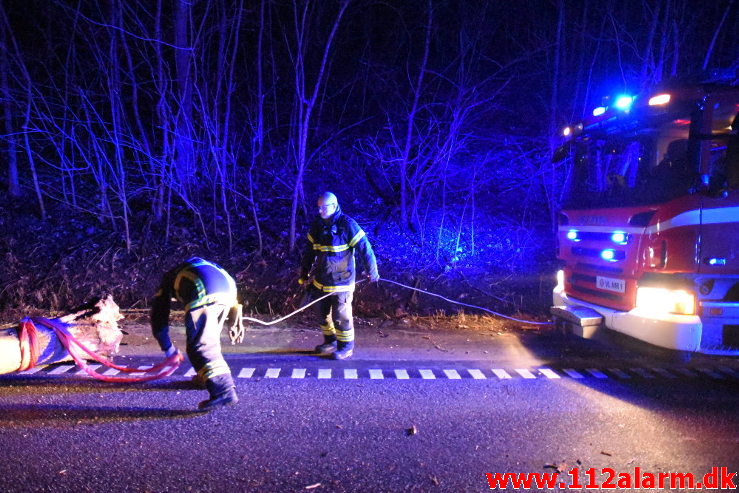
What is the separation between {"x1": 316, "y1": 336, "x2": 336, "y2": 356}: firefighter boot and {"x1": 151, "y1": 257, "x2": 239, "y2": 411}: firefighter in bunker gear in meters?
1.87

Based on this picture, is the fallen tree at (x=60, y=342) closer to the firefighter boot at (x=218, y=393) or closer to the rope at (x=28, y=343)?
the rope at (x=28, y=343)

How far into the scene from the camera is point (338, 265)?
5812 millimetres

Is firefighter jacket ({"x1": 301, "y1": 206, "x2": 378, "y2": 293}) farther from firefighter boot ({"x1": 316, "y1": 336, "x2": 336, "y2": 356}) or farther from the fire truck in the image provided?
the fire truck

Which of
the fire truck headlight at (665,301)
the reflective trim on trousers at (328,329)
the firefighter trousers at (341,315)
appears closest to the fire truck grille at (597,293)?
the fire truck headlight at (665,301)

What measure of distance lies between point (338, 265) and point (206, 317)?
2069 millimetres

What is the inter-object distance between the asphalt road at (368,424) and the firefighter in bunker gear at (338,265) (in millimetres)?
327

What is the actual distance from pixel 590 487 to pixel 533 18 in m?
11.2

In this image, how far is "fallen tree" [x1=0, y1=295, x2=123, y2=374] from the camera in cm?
402

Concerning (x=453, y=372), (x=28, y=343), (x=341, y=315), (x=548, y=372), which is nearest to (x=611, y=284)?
(x=548, y=372)

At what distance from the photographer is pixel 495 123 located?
12.4m

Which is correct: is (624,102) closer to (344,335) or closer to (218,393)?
(344,335)

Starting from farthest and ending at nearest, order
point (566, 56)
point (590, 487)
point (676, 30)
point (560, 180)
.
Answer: point (566, 56), point (560, 180), point (676, 30), point (590, 487)

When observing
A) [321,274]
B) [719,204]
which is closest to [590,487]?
[719,204]

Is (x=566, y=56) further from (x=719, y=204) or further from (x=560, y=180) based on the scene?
(x=719, y=204)
